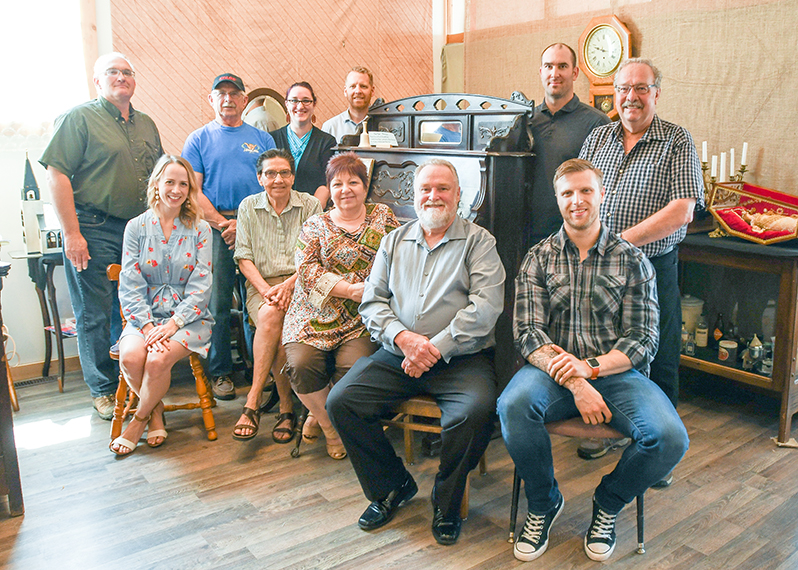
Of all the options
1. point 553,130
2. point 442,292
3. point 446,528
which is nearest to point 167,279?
point 442,292

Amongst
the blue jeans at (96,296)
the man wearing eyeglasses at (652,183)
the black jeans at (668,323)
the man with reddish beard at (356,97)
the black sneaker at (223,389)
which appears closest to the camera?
the man wearing eyeglasses at (652,183)

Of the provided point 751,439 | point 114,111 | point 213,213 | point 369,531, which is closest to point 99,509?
point 369,531

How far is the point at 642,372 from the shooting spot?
2.31 meters

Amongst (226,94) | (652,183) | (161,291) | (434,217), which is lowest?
(161,291)

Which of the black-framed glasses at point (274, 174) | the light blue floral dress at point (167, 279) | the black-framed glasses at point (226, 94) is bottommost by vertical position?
the light blue floral dress at point (167, 279)

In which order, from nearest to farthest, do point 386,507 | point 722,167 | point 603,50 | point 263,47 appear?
point 386,507 → point 722,167 → point 603,50 → point 263,47

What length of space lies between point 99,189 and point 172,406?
119cm

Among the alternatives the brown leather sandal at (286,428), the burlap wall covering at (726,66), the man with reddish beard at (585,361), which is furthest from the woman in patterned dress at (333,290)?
the burlap wall covering at (726,66)

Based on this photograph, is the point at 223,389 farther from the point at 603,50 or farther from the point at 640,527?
the point at 603,50

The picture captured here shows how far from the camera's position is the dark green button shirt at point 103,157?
10.8 feet

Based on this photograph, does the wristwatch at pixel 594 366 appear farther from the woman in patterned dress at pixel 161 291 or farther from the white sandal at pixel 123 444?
the white sandal at pixel 123 444

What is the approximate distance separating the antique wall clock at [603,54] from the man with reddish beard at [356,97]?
4.98 feet

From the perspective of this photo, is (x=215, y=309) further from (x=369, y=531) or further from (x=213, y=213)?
(x=369, y=531)

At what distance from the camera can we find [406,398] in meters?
2.43
